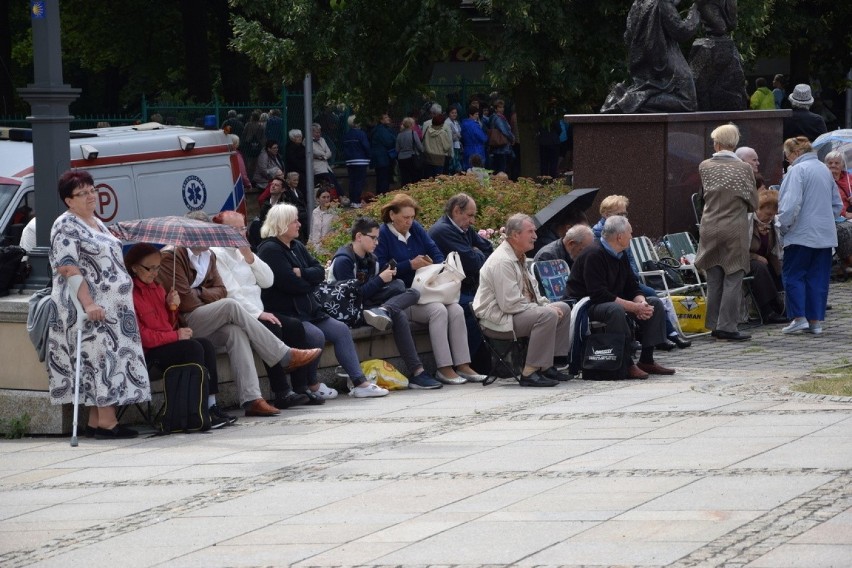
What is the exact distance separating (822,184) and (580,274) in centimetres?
354

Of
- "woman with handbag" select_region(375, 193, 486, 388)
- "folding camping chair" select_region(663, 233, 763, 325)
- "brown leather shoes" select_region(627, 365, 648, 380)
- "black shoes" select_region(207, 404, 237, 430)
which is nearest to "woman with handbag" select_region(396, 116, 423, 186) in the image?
"folding camping chair" select_region(663, 233, 763, 325)

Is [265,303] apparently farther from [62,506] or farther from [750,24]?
[750,24]

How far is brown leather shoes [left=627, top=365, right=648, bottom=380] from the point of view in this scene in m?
12.5

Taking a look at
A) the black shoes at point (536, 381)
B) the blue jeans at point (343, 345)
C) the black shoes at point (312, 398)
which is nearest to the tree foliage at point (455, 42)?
the blue jeans at point (343, 345)

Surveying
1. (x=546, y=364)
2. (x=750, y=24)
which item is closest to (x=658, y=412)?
(x=546, y=364)

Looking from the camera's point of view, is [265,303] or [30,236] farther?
[30,236]

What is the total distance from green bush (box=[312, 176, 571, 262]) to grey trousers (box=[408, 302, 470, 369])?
3.03m

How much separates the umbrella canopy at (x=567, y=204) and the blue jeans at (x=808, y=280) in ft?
7.02

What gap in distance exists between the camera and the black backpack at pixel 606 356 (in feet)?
40.7

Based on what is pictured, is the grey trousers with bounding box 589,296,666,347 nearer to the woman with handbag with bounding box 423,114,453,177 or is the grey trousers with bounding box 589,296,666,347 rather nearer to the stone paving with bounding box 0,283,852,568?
the stone paving with bounding box 0,283,852,568

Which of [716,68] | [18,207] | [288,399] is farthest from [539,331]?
[716,68]

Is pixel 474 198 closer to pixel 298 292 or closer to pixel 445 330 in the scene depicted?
pixel 445 330

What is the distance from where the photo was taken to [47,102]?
10945 millimetres

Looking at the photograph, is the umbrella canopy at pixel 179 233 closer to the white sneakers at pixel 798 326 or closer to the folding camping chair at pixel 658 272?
the folding camping chair at pixel 658 272
